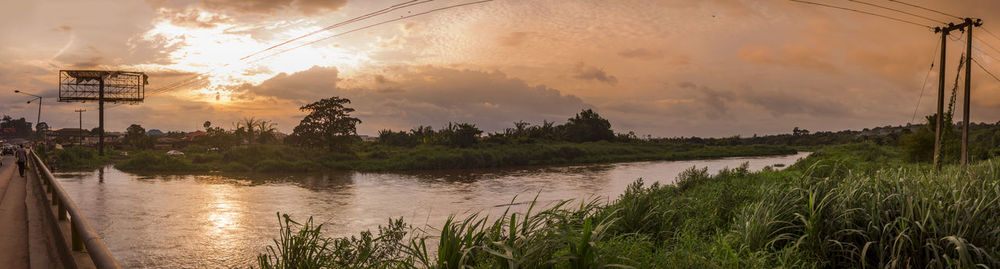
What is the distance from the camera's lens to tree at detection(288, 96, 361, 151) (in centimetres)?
4849

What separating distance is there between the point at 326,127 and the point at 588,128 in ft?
147

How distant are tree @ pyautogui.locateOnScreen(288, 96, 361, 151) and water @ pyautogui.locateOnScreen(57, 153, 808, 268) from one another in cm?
1034

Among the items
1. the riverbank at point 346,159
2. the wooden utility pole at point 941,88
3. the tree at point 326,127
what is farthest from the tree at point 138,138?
the wooden utility pole at point 941,88

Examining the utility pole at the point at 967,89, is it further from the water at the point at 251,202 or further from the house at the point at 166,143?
the house at the point at 166,143

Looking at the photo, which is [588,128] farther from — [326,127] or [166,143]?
[166,143]

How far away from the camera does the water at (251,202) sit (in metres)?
13.8

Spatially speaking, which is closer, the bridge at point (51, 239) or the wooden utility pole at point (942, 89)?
the bridge at point (51, 239)

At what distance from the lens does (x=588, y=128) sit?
270 feet

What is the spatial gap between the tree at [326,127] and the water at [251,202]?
10.3 meters

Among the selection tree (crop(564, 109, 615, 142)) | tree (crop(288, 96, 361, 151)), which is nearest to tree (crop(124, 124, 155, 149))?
tree (crop(288, 96, 361, 151))

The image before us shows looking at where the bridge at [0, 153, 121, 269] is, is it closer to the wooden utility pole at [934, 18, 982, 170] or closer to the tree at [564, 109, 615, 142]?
the wooden utility pole at [934, 18, 982, 170]

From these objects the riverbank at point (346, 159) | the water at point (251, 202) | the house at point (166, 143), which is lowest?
the water at point (251, 202)

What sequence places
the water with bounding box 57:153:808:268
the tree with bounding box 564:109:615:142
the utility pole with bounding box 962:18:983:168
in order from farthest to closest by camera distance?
the tree with bounding box 564:109:615:142 → the utility pole with bounding box 962:18:983:168 → the water with bounding box 57:153:808:268

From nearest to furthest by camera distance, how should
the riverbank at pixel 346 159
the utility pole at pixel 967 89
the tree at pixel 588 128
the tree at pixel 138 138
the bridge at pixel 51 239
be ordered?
the bridge at pixel 51 239 → the utility pole at pixel 967 89 → the riverbank at pixel 346 159 → the tree at pixel 138 138 → the tree at pixel 588 128
